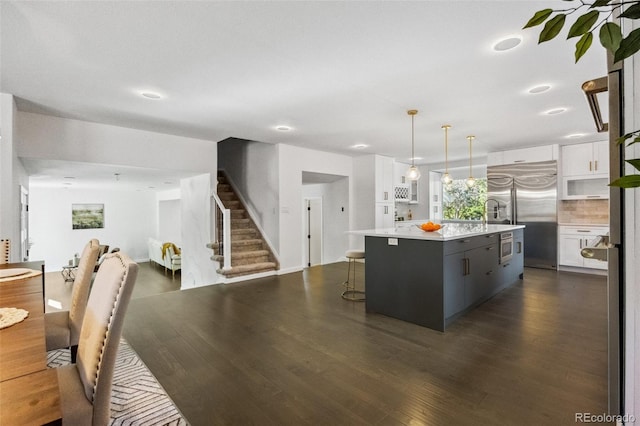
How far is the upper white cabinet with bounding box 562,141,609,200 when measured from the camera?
Result: 5.85 m

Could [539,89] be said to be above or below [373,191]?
above

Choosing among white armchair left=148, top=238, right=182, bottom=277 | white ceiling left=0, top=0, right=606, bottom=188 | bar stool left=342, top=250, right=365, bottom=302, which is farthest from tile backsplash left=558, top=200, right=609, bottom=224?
white armchair left=148, top=238, right=182, bottom=277

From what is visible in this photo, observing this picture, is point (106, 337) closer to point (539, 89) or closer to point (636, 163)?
point (636, 163)

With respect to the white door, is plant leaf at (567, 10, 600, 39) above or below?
above

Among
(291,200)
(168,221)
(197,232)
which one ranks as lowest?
(197,232)

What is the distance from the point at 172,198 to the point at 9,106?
646 cm

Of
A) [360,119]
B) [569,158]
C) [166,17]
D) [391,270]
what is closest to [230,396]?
[391,270]

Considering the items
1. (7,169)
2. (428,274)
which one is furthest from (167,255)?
(428,274)

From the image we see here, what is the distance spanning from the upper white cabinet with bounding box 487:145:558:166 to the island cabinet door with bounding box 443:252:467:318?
14.3 ft

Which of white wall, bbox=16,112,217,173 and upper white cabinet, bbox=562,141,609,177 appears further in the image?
upper white cabinet, bbox=562,141,609,177

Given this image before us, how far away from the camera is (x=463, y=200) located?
8.91 metres

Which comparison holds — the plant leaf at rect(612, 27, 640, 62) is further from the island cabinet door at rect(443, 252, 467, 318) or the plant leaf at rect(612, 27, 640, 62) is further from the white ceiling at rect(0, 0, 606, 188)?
the island cabinet door at rect(443, 252, 467, 318)

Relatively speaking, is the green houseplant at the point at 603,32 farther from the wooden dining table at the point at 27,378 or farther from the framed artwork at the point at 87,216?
the framed artwork at the point at 87,216

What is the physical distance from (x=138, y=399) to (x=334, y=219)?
6149mm
